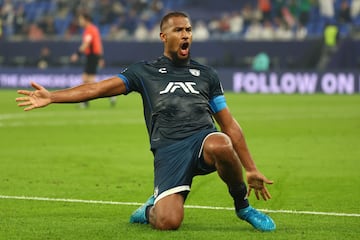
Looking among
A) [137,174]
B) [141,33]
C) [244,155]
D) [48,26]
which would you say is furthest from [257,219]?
[48,26]

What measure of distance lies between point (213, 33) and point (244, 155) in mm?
28562

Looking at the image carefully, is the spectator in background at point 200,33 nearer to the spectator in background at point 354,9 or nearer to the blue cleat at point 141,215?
the spectator in background at point 354,9

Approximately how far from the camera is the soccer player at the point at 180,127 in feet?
27.2

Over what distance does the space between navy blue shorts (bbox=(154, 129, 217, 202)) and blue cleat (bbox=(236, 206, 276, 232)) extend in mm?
457

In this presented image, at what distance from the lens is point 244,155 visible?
8.38 metres

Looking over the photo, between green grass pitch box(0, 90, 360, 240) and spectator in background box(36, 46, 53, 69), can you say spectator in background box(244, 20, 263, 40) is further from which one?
green grass pitch box(0, 90, 360, 240)

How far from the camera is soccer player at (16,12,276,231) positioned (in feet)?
27.2

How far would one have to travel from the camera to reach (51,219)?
909 centimetres

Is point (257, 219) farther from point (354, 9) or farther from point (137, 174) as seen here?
point (354, 9)

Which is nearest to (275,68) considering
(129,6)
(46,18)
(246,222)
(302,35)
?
(302,35)

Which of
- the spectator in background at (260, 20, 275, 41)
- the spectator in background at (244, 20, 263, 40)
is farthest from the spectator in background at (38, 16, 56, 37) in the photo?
the spectator in background at (260, 20, 275, 41)

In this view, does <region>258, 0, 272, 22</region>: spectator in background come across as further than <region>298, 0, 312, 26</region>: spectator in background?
Yes

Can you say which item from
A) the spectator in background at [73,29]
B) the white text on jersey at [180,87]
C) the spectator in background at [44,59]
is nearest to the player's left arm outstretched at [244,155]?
the white text on jersey at [180,87]

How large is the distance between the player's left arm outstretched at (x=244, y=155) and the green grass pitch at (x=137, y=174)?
0.38 metres
